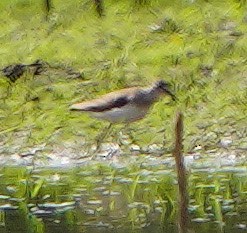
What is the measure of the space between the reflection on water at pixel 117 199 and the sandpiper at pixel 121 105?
468 millimetres

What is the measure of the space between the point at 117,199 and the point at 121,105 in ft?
2.13

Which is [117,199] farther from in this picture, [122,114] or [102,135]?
[102,135]

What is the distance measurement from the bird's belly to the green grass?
3.15 feet

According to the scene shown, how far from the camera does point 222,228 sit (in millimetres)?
7832

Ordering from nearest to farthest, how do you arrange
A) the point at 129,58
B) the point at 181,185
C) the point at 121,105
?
the point at 181,185 → the point at 121,105 → the point at 129,58

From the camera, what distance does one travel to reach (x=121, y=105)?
878 cm

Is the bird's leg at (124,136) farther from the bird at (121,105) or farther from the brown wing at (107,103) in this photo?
the brown wing at (107,103)

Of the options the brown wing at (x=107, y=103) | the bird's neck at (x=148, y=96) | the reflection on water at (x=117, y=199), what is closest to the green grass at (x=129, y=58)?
the bird's neck at (x=148, y=96)

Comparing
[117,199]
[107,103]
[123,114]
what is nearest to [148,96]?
[123,114]

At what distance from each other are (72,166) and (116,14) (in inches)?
113

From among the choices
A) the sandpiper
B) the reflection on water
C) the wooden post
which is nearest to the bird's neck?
the sandpiper

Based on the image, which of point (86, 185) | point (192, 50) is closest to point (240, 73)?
point (192, 50)

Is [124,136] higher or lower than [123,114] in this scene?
higher

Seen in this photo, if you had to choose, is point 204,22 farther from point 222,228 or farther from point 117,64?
point 222,228
